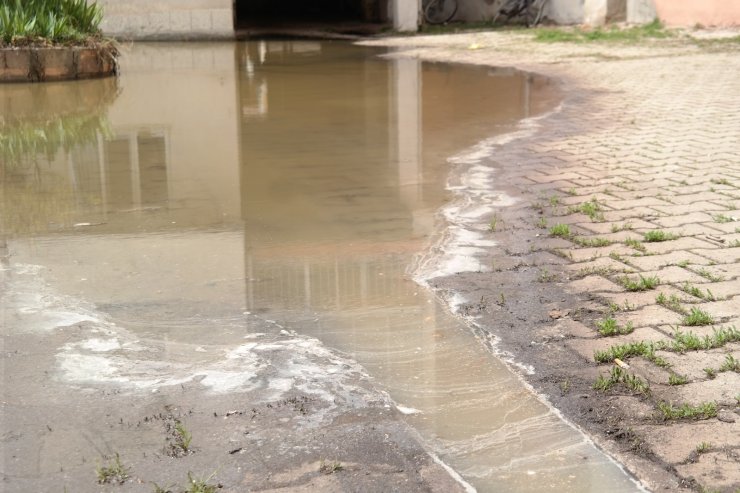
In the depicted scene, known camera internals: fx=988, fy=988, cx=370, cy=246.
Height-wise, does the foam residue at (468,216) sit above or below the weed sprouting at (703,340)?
above

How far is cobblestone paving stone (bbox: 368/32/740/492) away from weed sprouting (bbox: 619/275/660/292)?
23mm

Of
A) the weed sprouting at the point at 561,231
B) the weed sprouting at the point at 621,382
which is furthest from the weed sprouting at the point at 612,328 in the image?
the weed sprouting at the point at 561,231

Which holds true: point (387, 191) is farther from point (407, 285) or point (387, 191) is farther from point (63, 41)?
point (63, 41)

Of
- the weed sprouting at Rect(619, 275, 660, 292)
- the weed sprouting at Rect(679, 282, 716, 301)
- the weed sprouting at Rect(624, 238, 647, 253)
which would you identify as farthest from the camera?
the weed sprouting at Rect(624, 238, 647, 253)

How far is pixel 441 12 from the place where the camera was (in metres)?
24.9

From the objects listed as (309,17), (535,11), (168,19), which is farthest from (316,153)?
(309,17)

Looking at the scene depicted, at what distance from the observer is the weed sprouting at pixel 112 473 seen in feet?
→ 9.11

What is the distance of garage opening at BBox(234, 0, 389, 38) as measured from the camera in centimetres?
2286

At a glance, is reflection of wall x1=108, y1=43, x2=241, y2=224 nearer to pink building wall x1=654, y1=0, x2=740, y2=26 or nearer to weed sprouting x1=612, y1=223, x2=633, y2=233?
weed sprouting x1=612, y1=223, x2=633, y2=233

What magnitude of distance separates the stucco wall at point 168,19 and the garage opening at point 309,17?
1137mm

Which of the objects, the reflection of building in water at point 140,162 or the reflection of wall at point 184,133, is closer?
the reflection of building in water at point 140,162

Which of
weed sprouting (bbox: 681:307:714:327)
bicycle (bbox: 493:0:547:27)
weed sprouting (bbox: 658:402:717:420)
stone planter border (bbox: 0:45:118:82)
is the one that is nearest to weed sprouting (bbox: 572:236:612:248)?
weed sprouting (bbox: 681:307:714:327)

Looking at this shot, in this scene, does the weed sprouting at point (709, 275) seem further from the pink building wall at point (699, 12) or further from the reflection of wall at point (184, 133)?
the pink building wall at point (699, 12)

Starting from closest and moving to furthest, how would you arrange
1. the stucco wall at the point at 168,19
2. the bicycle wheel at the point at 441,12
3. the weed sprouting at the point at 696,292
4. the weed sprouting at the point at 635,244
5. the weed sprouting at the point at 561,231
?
the weed sprouting at the point at 696,292, the weed sprouting at the point at 635,244, the weed sprouting at the point at 561,231, the stucco wall at the point at 168,19, the bicycle wheel at the point at 441,12
